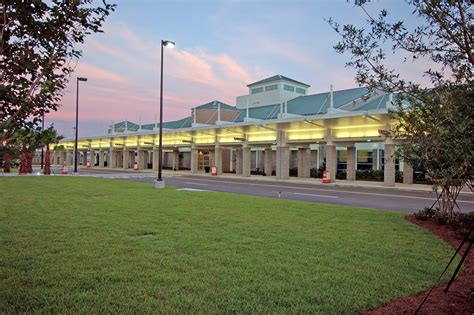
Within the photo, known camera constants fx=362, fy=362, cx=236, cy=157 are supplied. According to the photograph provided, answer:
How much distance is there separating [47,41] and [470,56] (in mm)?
4317

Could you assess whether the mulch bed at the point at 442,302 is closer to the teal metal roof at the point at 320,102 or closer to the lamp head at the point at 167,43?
the lamp head at the point at 167,43

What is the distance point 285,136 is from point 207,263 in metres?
31.9

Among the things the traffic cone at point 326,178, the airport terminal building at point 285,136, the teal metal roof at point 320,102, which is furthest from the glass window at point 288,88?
the traffic cone at point 326,178

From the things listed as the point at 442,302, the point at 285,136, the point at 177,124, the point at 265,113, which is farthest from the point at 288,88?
the point at 442,302

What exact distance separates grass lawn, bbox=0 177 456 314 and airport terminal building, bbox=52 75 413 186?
12584 mm

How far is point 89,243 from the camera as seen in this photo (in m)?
6.85

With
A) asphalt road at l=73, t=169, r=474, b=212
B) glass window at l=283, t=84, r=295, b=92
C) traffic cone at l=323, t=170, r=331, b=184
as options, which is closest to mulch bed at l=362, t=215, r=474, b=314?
asphalt road at l=73, t=169, r=474, b=212

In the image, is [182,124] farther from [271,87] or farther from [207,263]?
[207,263]

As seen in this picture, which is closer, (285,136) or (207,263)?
(207,263)

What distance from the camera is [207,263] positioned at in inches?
223

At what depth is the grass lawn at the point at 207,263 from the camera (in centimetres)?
420

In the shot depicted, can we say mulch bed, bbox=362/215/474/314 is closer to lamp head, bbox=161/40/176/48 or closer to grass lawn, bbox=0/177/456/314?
grass lawn, bbox=0/177/456/314

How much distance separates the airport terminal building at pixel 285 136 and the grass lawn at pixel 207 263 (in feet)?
41.3

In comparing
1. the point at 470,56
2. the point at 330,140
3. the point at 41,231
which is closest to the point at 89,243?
the point at 41,231
